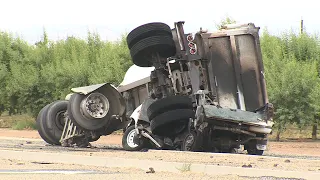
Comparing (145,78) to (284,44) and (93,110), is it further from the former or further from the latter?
(284,44)

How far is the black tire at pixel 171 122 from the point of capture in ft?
56.2

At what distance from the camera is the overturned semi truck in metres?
17.2

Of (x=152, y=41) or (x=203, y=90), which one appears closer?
(x=203, y=90)

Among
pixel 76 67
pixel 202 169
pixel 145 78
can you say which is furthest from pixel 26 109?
pixel 202 169

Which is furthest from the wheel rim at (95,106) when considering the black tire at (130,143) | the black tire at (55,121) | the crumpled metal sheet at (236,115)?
the crumpled metal sheet at (236,115)

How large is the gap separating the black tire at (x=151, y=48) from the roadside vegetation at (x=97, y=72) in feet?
43.9

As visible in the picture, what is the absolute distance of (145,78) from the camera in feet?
64.5

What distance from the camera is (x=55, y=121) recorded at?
864 inches

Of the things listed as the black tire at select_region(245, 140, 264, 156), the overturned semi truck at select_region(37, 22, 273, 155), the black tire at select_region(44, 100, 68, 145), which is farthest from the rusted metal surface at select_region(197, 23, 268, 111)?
the black tire at select_region(44, 100, 68, 145)

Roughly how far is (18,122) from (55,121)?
1080 inches

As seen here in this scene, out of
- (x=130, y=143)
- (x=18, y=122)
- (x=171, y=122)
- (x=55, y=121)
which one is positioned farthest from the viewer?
(x=18, y=122)

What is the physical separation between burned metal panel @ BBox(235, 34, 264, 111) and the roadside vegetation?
12548mm

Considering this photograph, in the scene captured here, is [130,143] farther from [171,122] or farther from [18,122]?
[18,122]

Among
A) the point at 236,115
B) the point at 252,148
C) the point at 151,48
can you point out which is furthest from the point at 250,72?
the point at 151,48
